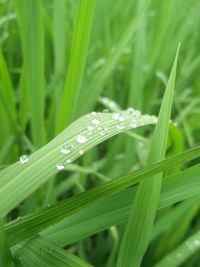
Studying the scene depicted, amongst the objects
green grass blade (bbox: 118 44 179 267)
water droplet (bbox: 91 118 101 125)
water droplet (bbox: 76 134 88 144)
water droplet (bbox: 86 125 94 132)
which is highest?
water droplet (bbox: 91 118 101 125)

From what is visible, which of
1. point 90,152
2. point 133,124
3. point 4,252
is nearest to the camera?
point 4,252

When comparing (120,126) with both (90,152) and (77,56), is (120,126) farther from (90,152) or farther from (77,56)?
(90,152)

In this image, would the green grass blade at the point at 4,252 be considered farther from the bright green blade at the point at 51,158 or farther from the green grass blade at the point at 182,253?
the green grass blade at the point at 182,253

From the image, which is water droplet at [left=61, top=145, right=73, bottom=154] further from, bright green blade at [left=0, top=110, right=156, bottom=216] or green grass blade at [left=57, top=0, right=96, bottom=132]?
green grass blade at [left=57, top=0, right=96, bottom=132]

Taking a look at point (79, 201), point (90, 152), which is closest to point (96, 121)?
point (79, 201)

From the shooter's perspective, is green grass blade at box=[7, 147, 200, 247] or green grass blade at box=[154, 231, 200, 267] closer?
green grass blade at box=[7, 147, 200, 247]

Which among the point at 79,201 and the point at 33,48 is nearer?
the point at 79,201

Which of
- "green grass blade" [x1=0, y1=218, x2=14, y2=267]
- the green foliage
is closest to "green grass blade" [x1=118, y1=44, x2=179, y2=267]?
the green foliage
